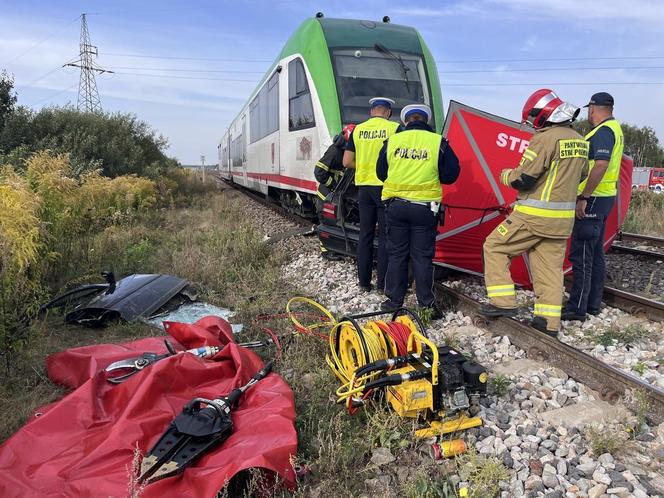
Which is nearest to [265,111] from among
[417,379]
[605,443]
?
[417,379]

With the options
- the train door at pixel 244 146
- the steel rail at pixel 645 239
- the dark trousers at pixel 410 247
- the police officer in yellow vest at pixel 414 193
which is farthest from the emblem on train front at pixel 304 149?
the train door at pixel 244 146

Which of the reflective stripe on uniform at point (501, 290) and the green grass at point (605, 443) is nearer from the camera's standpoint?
the green grass at point (605, 443)

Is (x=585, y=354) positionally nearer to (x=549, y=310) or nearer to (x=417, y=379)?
(x=549, y=310)

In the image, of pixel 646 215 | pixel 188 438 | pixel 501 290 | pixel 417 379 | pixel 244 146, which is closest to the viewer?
pixel 188 438

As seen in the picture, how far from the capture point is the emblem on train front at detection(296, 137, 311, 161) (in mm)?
7859

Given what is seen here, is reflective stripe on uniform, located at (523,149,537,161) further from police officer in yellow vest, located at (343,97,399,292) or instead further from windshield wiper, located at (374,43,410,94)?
windshield wiper, located at (374,43,410,94)

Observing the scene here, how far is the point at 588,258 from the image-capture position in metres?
4.77

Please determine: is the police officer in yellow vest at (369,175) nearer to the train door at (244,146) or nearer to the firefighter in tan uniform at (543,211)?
the firefighter in tan uniform at (543,211)

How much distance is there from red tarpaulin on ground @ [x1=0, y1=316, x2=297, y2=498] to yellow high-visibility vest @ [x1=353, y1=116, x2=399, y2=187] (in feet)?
8.92

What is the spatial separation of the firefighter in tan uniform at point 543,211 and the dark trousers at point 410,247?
0.55 metres

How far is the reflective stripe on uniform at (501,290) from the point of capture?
4.42 m

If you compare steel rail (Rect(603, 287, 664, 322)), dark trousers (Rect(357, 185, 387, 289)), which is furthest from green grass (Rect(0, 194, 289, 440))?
steel rail (Rect(603, 287, 664, 322))

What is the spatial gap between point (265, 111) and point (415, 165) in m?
7.10

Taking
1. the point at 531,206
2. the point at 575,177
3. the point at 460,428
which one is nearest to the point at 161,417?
the point at 460,428
